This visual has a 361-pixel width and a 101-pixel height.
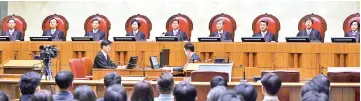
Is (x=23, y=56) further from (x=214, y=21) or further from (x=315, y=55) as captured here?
(x=315, y=55)

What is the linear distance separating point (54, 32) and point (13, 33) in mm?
771

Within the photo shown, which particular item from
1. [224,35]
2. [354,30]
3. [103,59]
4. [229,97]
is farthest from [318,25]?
[229,97]

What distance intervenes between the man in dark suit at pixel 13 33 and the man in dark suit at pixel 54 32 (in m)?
0.46

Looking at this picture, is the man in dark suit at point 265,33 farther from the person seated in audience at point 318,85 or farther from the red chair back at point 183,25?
the person seated in audience at point 318,85

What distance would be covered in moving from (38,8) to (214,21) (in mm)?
5181

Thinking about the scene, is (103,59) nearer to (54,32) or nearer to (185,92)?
(54,32)

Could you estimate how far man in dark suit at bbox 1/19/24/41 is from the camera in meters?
12.8

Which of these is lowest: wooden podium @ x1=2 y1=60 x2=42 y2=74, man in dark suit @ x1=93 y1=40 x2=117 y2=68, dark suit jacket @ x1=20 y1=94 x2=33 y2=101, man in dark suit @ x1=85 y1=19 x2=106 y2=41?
dark suit jacket @ x1=20 y1=94 x2=33 y2=101

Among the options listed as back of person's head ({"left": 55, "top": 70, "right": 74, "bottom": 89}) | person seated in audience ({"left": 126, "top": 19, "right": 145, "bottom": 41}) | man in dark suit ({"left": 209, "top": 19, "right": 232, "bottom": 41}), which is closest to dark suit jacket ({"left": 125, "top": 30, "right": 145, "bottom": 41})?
person seated in audience ({"left": 126, "top": 19, "right": 145, "bottom": 41})

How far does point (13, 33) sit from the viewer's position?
12.9 metres

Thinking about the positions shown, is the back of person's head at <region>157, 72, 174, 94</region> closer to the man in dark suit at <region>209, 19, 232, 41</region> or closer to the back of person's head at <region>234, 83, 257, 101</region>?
the back of person's head at <region>234, 83, 257, 101</region>

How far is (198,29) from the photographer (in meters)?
15.5

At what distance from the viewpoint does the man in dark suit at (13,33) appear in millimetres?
12752

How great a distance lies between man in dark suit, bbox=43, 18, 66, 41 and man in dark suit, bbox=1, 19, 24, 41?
0.46 meters
